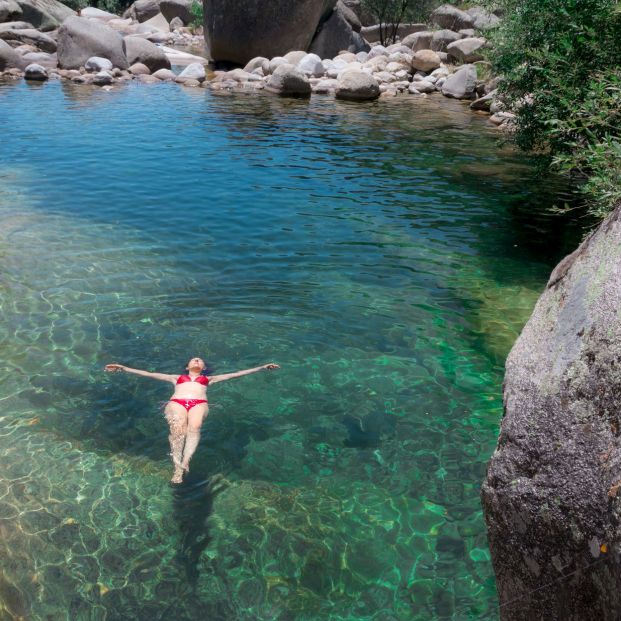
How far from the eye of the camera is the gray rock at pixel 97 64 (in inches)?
1393

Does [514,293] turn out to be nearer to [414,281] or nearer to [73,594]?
[414,281]

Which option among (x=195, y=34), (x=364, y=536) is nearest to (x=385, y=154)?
(x=364, y=536)

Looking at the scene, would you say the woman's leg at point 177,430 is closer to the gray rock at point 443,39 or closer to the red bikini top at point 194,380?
the red bikini top at point 194,380

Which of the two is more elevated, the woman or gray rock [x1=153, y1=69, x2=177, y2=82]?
the woman

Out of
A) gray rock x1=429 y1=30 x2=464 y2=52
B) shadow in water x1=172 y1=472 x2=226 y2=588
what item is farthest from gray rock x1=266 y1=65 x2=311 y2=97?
shadow in water x1=172 y1=472 x2=226 y2=588

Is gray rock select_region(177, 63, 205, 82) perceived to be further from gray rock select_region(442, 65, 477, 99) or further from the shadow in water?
the shadow in water

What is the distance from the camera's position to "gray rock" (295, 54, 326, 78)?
123 ft

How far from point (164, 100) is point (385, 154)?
14.2 m

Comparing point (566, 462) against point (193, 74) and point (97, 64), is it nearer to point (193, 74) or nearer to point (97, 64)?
point (193, 74)

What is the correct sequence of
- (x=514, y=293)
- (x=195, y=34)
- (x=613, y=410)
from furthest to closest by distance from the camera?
(x=195, y=34), (x=514, y=293), (x=613, y=410)

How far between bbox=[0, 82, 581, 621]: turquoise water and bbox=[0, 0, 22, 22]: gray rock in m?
29.9

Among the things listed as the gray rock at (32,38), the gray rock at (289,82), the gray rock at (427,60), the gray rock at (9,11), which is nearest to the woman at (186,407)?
the gray rock at (289,82)

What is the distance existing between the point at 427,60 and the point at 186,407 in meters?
37.0

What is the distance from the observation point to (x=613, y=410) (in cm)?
372
